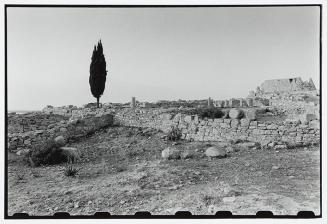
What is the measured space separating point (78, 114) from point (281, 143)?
1317 centimetres

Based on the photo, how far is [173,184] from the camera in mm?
6633

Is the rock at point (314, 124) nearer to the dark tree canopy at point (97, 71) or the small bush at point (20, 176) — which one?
the small bush at point (20, 176)

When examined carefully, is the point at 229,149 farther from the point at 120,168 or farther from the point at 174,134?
the point at 120,168

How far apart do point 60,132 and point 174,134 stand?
5.64 m

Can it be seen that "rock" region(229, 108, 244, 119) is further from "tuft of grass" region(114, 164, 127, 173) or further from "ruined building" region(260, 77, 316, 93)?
"ruined building" region(260, 77, 316, 93)

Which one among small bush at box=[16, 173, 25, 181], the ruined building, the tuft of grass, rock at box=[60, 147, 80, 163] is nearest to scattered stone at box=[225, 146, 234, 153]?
the tuft of grass

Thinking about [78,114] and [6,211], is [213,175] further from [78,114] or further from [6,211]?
[78,114]

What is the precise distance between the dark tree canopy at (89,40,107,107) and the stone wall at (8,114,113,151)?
6.94 metres

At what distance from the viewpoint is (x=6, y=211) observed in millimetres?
5426

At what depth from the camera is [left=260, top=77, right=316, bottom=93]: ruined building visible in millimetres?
33844

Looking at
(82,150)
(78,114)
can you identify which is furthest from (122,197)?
(78,114)

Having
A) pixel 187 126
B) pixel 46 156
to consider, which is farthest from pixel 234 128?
pixel 46 156

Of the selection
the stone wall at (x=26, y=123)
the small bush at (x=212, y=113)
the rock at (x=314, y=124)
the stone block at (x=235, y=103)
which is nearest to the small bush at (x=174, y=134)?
the small bush at (x=212, y=113)

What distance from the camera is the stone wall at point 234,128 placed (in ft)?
31.0
